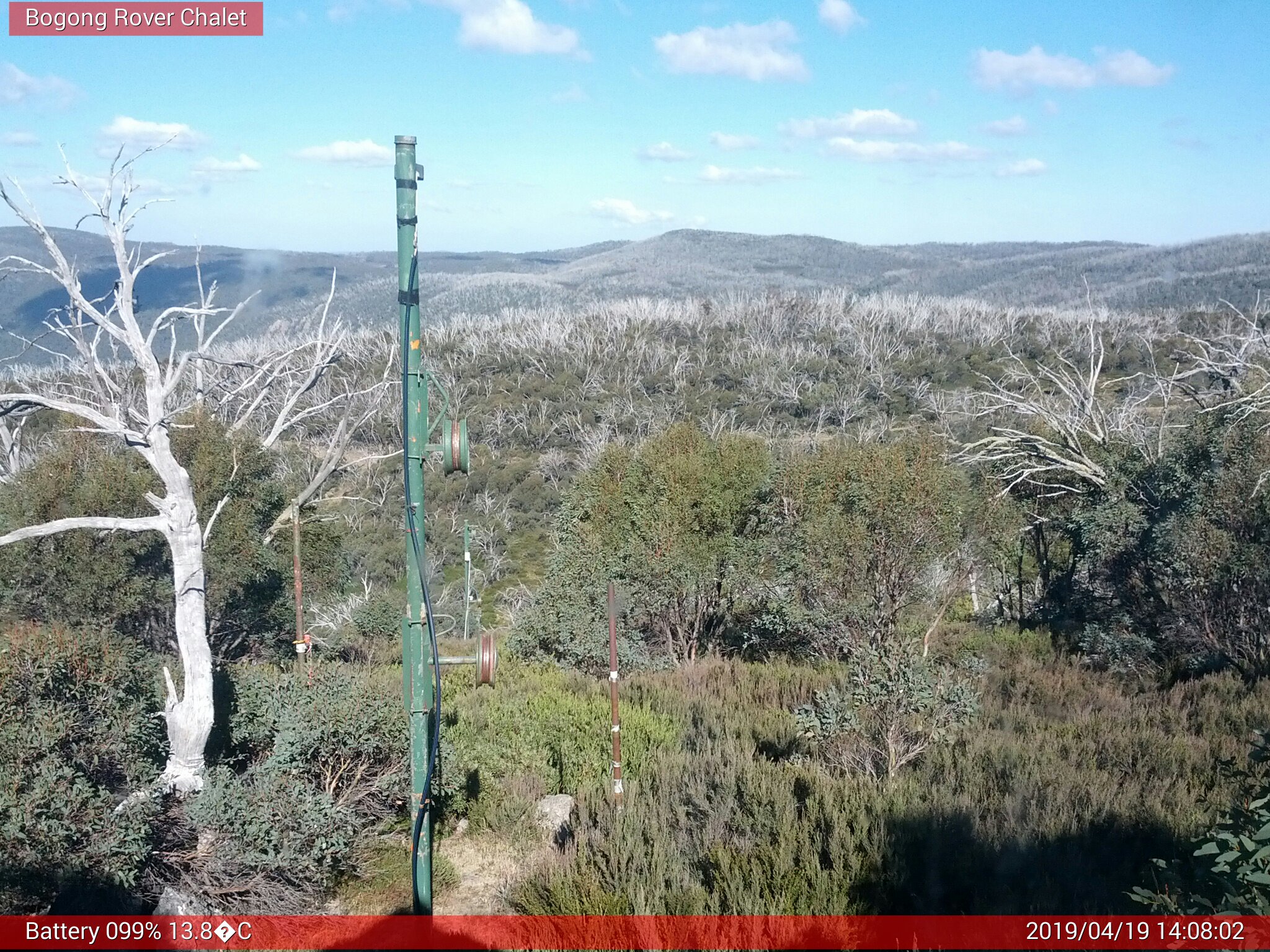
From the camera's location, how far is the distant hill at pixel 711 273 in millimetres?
77562

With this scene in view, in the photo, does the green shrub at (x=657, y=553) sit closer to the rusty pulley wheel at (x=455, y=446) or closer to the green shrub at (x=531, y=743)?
the green shrub at (x=531, y=743)

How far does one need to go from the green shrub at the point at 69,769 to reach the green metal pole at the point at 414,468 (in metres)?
2.31

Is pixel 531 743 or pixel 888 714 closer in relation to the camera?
pixel 888 714

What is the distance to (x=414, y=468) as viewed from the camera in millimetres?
4047

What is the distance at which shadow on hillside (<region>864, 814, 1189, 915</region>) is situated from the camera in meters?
4.78

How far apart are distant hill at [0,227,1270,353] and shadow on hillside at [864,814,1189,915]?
152 ft

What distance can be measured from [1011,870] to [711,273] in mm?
138191

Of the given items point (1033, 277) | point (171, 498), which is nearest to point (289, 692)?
point (171, 498)

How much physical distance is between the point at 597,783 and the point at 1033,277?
124379 millimetres

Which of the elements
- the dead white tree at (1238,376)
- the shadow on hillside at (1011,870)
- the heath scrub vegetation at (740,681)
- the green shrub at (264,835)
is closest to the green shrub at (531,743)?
the heath scrub vegetation at (740,681)

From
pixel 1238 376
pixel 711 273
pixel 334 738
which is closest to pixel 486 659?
pixel 334 738

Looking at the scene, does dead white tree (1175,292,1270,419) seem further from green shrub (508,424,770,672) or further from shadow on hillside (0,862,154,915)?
shadow on hillside (0,862,154,915)

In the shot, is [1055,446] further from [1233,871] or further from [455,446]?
[455,446]

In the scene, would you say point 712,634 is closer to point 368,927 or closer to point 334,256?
point 368,927
